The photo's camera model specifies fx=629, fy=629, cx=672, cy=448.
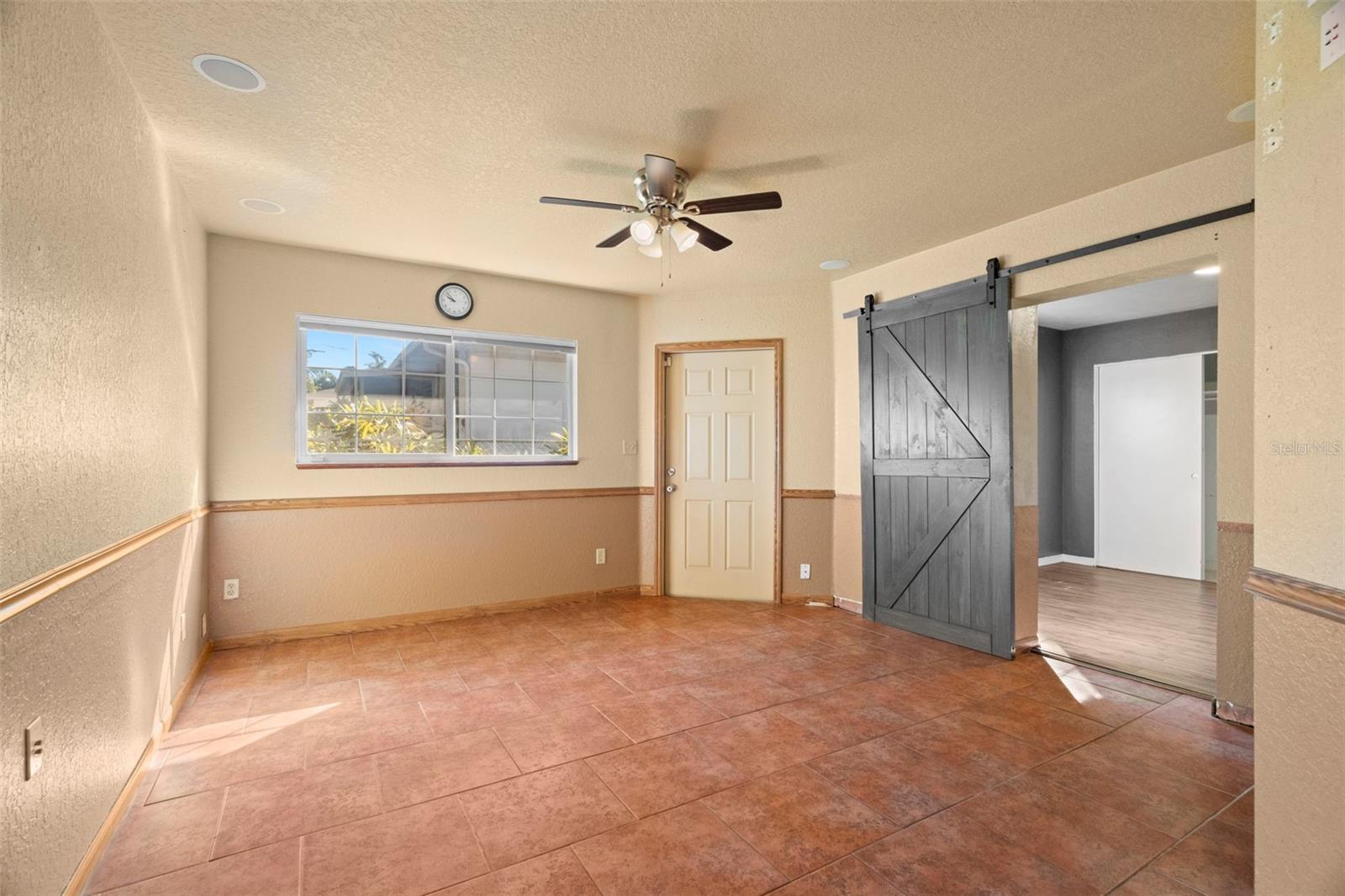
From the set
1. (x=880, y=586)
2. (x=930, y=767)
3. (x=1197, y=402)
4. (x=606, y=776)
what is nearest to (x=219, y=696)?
(x=606, y=776)

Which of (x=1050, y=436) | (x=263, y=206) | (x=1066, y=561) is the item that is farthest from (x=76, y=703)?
(x=1066, y=561)

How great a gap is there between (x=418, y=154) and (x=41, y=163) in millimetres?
1560

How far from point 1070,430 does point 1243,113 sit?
5.33m

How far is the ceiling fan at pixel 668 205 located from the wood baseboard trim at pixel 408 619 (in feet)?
9.70

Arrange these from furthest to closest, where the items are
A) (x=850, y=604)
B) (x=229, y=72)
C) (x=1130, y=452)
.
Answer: (x=1130, y=452)
(x=850, y=604)
(x=229, y=72)

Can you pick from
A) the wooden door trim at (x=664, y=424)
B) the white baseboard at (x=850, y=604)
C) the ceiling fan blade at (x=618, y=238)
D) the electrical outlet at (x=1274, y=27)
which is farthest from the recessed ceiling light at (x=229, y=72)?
the white baseboard at (x=850, y=604)

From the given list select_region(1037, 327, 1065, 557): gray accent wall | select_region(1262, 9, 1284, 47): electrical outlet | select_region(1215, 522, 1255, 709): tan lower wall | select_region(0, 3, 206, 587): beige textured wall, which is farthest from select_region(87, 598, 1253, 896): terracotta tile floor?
select_region(1037, 327, 1065, 557): gray accent wall

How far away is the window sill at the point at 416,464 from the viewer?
14.1 feet

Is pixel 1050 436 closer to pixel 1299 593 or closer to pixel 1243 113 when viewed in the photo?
pixel 1243 113

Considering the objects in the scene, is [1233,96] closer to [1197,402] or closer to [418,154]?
[418,154]

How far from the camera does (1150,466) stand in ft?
21.4

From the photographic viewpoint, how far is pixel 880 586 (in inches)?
179

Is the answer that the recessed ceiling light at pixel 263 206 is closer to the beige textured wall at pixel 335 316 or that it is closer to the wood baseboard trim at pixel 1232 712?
the beige textured wall at pixel 335 316

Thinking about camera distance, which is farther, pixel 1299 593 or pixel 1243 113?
pixel 1243 113
